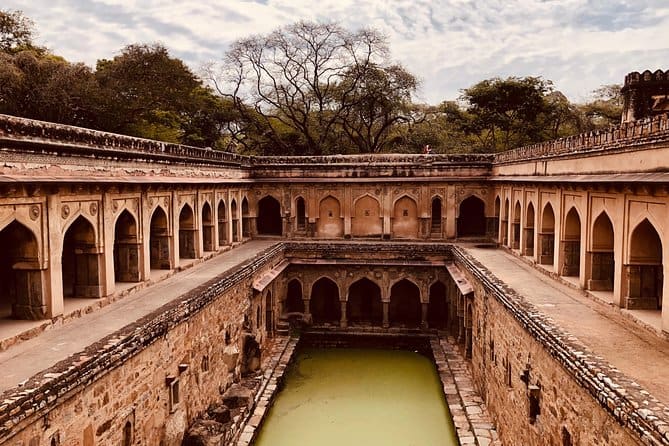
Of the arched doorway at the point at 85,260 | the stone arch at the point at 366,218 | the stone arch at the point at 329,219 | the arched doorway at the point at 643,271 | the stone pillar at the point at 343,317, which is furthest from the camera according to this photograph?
the stone arch at the point at 329,219

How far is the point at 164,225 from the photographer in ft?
42.4

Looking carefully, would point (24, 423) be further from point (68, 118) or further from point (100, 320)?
point (68, 118)

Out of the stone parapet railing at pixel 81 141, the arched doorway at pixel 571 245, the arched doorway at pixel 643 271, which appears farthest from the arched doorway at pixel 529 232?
the stone parapet railing at pixel 81 141

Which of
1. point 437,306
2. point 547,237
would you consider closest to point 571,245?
point 547,237

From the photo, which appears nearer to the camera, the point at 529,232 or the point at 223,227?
the point at 529,232

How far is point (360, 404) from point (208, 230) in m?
6.40

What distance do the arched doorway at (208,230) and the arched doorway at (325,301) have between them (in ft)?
16.0

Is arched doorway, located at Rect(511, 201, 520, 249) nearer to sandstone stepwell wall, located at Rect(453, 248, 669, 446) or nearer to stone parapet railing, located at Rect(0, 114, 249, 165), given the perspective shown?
sandstone stepwell wall, located at Rect(453, 248, 669, 446)

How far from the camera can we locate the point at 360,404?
1300 cm

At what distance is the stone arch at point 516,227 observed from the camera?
16125mm

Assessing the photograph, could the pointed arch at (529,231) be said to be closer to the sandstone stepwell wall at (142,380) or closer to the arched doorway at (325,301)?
the arched doorway at (325,301)

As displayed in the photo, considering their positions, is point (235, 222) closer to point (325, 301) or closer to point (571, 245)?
point (325, 301)

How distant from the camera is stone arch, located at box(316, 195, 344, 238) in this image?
2069 cm

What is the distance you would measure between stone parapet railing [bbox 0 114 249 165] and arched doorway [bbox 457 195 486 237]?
1155 centimetres
